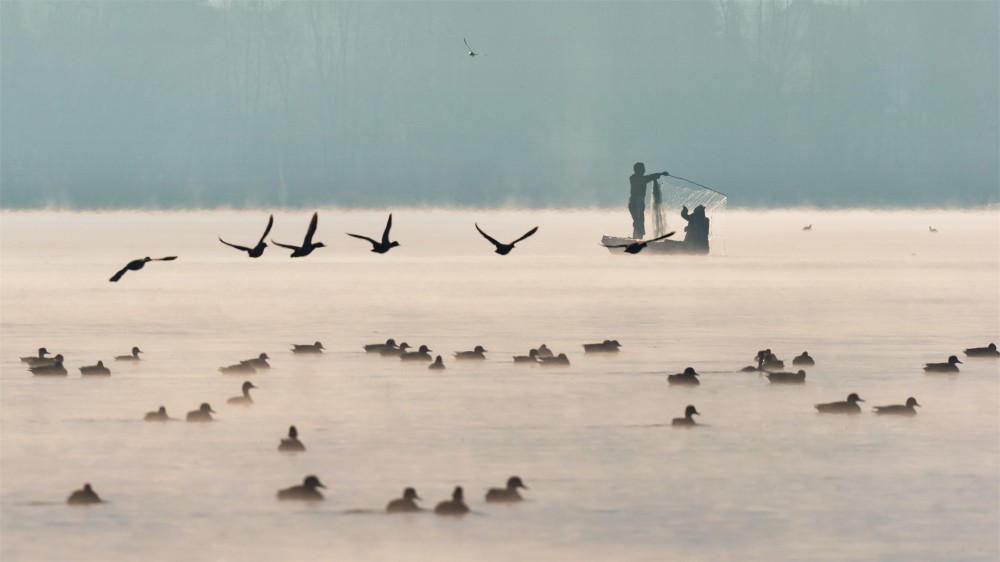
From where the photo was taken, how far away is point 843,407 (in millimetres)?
20297

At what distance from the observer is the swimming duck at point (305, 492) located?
602 inches

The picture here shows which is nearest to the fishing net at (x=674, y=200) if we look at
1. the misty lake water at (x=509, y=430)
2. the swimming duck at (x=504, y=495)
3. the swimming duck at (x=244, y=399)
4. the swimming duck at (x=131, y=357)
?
the misty lake water at (x=509, y=430)

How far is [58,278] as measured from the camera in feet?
155

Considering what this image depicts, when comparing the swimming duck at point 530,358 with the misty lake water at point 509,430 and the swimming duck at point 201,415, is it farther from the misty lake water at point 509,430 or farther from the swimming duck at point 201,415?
the swimming duck at point 201,415

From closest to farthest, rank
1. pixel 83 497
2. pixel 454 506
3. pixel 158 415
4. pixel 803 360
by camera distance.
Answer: pixel 454 506, pixel 83 497, pixel 158 415, pixel 803 360

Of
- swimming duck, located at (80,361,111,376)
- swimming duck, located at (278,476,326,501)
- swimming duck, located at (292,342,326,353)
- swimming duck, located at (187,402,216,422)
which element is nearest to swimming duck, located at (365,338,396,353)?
swimming duck, located at (292,342,326,353)

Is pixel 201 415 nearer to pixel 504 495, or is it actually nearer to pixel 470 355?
pixel 504 495

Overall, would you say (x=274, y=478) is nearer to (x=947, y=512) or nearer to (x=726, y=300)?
(x=947, y=512)

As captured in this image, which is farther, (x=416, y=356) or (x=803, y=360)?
(x=416, y=356)

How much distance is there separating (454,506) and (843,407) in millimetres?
7152

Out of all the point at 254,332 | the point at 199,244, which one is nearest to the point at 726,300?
the point at 254,332

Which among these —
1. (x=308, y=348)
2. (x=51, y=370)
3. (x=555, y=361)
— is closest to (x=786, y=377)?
(x=555, y=361)

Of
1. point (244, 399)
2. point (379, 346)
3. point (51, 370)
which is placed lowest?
point (244, 399)

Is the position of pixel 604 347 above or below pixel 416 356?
above
